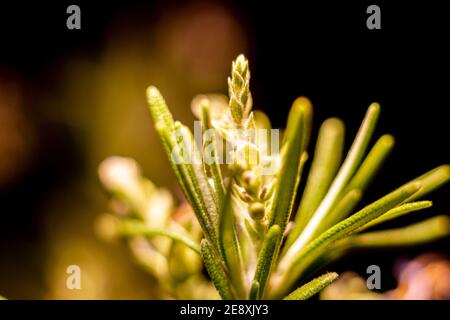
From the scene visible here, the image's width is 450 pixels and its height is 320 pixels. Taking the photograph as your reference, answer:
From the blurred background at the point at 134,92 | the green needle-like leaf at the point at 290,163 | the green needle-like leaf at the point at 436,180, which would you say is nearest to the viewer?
the green needle-like leaf at the point at 290,163

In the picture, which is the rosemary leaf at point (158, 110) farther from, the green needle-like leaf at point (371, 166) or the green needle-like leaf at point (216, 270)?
the green needle-like leaf at point (371, 166)

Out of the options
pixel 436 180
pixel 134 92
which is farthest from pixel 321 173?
pixel 134 92

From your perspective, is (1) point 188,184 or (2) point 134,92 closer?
(1) point 188,184

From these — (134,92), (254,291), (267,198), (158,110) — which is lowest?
(254,291)

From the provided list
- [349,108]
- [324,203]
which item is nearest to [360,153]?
[324,203]

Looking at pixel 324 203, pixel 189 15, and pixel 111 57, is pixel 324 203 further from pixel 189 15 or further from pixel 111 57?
pixel 189 15

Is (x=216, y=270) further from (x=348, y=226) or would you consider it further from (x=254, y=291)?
(x=348, y=226)

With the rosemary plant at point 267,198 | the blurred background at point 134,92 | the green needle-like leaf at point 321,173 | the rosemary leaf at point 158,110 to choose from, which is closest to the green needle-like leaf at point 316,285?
the rosemary plant at point 267,198
